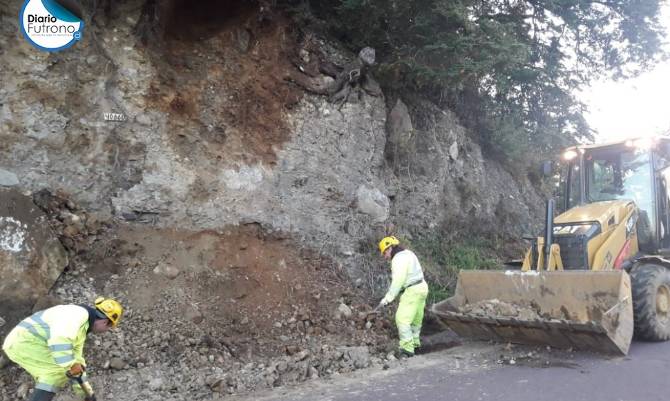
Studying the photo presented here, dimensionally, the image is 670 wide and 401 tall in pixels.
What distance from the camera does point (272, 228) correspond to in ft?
25.4

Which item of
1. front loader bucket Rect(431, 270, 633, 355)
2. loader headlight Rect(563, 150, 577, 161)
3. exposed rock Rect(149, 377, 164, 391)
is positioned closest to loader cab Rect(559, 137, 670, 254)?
loader headlight Rect(563, 150, 577, 161)

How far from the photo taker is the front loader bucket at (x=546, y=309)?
17.4 ft

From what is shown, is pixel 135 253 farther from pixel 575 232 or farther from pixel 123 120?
pixel 575 232

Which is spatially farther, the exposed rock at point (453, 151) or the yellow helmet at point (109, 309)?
the exposed rock at point (453, 151)

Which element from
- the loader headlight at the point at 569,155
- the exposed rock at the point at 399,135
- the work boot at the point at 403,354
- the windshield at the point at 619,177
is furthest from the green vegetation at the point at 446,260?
the loader headlight at the point at 569,155

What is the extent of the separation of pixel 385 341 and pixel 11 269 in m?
4.56

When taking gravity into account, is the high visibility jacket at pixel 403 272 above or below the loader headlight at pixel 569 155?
below

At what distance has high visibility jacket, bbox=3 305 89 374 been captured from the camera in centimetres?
400

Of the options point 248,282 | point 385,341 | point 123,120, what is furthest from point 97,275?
point 385,341

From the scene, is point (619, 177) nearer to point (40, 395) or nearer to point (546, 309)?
point (546, 309)

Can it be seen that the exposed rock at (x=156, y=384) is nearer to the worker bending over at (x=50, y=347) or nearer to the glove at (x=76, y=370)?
the worker bending over at (x=50, y=347)

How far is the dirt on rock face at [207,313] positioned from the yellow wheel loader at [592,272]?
149 centimetres

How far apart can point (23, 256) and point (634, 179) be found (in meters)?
8.05

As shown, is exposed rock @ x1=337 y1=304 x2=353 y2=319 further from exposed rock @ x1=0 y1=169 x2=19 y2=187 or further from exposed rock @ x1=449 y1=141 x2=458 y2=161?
exposed rock @ x1=449 y1=141 x2=458 y2=161
